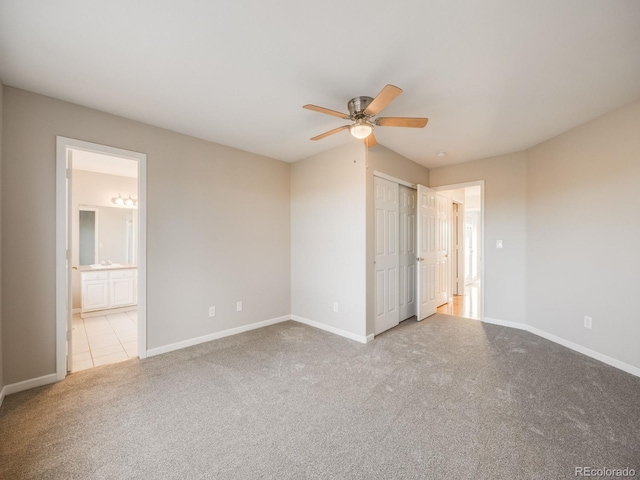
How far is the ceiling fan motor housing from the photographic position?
2.31m

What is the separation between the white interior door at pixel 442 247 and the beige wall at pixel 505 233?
0.73m

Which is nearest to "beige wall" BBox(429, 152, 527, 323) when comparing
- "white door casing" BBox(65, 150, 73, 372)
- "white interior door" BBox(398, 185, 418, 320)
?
"white interior door" BBox(398, 185, 418, 320)

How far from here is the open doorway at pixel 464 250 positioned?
15.4ft

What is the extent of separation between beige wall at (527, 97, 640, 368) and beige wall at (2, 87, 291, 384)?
11.5ft

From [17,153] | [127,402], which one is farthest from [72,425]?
[17,153]

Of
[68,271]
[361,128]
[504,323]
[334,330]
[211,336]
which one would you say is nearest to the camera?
[361,128]

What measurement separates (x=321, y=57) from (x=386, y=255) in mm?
2562

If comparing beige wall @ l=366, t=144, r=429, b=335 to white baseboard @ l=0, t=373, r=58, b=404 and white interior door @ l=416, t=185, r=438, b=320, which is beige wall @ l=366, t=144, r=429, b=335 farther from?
white baseboard @ l=0, t=373, r=58, b=404

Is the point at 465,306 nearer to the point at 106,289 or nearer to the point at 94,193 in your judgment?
the point at 106,289

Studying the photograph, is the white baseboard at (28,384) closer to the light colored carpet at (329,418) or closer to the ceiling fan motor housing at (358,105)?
the light colored carpet at (329,418)

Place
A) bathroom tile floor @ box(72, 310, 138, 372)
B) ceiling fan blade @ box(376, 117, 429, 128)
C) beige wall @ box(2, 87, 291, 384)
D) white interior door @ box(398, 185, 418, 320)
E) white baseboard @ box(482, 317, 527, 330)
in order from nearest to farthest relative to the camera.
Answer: ceiling fan blade @ box(376, 117, 429, 128)
beige wall @ box(2, 87, 291, 384)
bathroom tile floor @ box(72, 310, 138, 372)
white baseboard @ box(482, 317, 527, 330)
white interior door @ box(398, 185, 418, 320)

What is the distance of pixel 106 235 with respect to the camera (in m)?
5.05

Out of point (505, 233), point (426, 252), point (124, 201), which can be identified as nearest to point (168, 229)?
point (124, 201)

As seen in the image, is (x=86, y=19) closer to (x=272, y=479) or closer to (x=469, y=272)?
(x=272, y=479)
